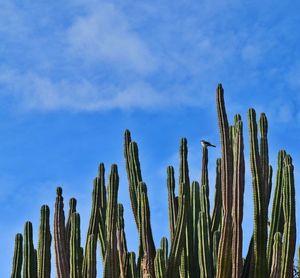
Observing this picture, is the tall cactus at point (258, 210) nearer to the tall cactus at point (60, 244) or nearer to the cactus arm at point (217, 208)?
the cactus arm at point (217, 208)

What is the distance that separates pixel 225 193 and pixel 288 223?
2.85ft

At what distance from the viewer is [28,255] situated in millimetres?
8930

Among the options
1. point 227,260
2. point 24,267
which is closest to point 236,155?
point 227,260

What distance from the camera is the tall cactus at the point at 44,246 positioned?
8.57 metres

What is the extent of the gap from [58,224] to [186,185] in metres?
1.44

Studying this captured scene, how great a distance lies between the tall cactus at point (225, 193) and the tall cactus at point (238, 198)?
0.31 ft

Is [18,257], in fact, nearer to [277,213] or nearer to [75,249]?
[75,249]

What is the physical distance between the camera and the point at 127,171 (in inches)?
380

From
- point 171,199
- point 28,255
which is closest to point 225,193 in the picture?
point 171,199

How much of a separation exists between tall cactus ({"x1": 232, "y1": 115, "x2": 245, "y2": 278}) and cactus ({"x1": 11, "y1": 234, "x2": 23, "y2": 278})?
230cm

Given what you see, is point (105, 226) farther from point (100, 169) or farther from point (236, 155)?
point (236, 155)

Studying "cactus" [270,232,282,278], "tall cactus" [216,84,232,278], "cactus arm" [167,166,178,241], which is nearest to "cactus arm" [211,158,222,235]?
"cactus arm" [167,166,178,241]

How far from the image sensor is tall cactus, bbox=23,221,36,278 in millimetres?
8906

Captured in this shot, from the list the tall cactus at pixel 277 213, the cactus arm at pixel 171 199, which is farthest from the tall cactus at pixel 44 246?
the tall cactus at pixel 277 213
